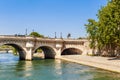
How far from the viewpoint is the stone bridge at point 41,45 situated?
76188 mm

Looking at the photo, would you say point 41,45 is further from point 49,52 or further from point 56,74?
point 56,74

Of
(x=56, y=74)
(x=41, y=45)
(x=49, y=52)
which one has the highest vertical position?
(x=41, y=45)

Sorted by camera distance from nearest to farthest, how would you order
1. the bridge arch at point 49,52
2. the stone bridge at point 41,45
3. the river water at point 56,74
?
1. the river water at point 56,74
2. the stone bridge at point 41,45
3. the bridge arch at point 49,52

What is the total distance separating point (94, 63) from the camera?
2239 inches

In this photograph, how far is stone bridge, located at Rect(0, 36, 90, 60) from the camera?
7619cm

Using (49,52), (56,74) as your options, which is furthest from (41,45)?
(56,74)

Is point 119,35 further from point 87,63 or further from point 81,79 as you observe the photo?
point 81,79

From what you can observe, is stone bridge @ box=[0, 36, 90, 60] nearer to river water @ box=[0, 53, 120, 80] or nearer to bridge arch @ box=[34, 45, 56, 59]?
bridge arch @ box=[34, 45, 56, 59]

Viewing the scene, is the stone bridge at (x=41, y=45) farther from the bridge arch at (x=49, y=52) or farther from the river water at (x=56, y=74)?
the river water at (x=56, y=74)

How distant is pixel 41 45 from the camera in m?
82.6

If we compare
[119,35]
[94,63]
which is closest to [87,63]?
[94,63]

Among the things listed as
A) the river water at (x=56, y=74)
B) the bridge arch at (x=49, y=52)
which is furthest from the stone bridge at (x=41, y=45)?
the river water at (x=56, y=74)

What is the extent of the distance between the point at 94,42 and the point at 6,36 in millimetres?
25548

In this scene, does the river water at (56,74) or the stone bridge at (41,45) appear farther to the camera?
the stone bridge at (41,45)
